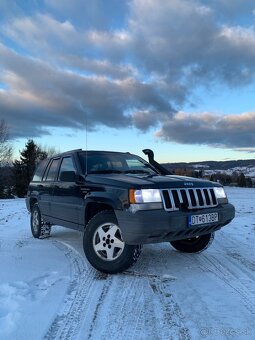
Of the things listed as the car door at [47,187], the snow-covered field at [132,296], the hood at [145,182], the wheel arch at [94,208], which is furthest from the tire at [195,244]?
the car door at [47,187]

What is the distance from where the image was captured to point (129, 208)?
481 cm

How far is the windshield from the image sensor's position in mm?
6340

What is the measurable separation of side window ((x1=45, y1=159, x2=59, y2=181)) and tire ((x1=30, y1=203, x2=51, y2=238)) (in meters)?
0.93

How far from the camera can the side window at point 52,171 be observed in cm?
750

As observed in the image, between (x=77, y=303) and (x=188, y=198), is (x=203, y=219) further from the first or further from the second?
(x=77, y=303)

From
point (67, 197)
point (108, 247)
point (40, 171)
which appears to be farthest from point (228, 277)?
point (40, 171)

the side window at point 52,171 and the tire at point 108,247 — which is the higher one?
the side window at point 52,171

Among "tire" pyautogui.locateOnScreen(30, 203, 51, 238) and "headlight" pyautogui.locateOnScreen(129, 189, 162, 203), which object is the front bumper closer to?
"headlight" pyautogui.locateOnScreen(129, 189, 162, 203)

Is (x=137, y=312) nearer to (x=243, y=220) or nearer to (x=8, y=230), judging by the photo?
(x=8, y=230)

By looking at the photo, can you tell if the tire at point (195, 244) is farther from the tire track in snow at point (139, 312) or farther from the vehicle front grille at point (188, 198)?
the tire track in snow at point (139, 312)

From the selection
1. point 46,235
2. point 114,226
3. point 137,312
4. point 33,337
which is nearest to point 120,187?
point 114,226

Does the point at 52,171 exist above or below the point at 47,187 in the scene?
above

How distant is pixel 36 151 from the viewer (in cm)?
5988

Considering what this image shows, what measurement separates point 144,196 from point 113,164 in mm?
1864
